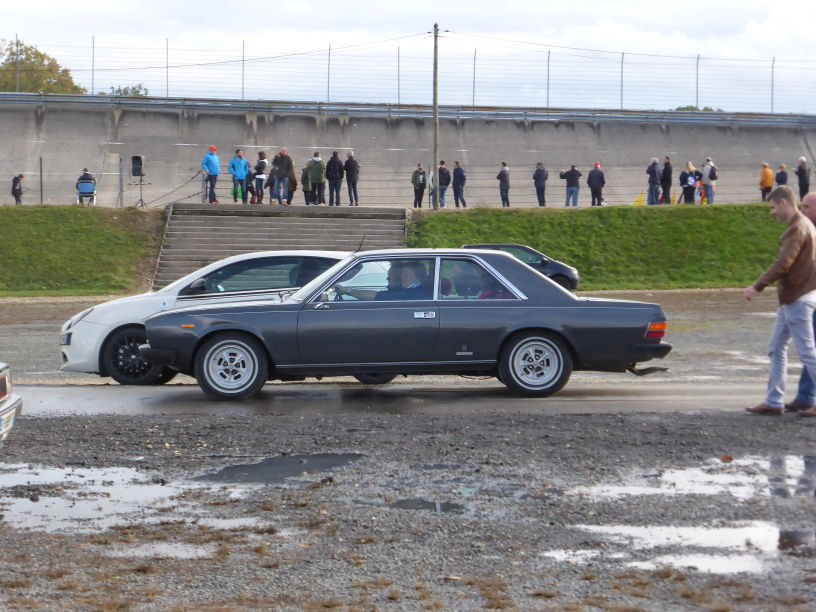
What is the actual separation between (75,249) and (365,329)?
82.9 feet

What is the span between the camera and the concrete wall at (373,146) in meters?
46.6

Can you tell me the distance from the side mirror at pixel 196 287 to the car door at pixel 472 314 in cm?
327

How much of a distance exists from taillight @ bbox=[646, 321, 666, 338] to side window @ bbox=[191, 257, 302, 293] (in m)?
4.16

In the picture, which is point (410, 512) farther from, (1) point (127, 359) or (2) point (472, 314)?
(1) point (127, 359)

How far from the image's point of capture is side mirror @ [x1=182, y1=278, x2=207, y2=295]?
12023 millimetres

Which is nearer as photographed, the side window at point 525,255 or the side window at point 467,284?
the side window at point 467,284

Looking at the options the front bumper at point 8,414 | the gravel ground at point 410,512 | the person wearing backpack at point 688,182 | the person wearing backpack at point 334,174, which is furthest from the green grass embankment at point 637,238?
the front bumper at point 8,414

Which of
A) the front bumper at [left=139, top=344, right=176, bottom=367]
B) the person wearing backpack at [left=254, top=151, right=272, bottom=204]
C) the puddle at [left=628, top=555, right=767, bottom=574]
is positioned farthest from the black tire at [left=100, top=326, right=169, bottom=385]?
the person wearing backpack at [left=254, top=151, right=272, bottom=204]

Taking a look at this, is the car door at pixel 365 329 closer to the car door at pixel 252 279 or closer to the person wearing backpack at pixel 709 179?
the car door at pixel 252 279

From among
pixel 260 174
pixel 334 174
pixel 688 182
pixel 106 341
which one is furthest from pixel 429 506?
pixel 688 182

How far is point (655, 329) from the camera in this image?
10.0 meters

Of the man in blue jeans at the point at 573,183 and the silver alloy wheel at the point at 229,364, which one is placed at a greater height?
the man in blue jeans at the point at 573,183

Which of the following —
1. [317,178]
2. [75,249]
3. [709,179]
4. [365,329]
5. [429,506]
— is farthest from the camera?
[709,179]

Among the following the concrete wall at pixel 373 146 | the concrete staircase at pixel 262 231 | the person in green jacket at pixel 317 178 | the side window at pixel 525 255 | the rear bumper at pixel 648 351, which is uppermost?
the concrete wall at pixel 373 146
